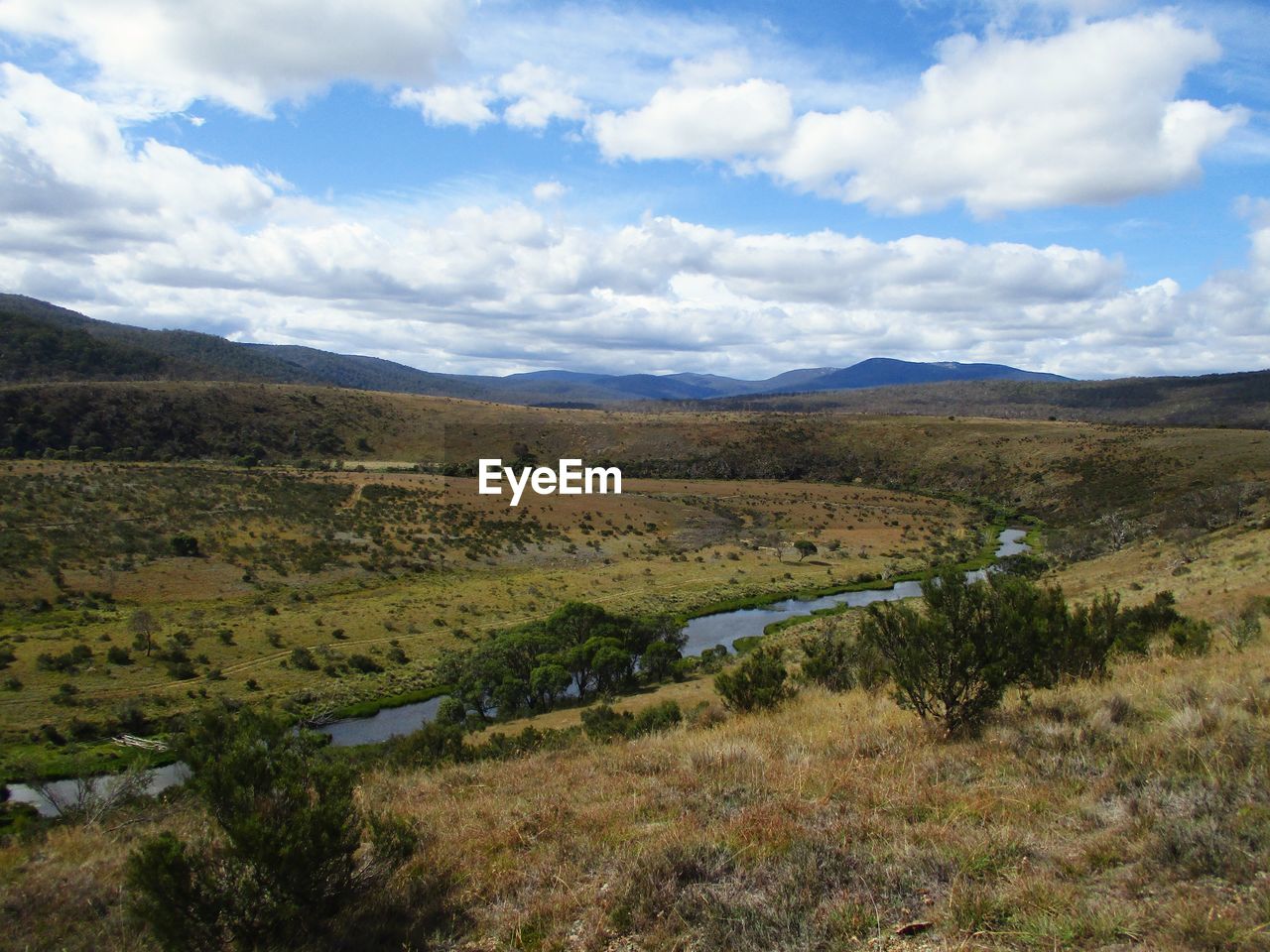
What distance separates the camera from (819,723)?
353 inches

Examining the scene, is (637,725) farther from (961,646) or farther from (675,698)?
(675,698)

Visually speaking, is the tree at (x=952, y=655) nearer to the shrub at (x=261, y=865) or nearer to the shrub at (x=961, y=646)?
the shrub at (x=961, y=646)

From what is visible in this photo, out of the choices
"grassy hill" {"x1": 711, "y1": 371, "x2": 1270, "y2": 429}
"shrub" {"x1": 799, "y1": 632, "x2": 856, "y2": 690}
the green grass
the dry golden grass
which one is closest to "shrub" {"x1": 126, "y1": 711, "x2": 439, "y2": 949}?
"shrub" {"x1": 799, "y1": 632, "x2": 856, "y2": 690}

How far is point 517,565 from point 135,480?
33.4 metres

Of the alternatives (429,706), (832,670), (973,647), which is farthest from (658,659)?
(973,647)

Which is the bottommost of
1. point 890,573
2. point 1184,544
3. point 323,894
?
point 890,573

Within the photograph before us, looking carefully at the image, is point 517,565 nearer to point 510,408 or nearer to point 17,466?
point 17,466

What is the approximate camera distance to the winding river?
19891mm

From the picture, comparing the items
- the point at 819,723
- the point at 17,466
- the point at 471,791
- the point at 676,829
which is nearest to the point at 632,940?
the point at 676,829

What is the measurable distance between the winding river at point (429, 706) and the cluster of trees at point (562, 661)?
2315 mm

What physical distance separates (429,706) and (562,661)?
5.91 m
